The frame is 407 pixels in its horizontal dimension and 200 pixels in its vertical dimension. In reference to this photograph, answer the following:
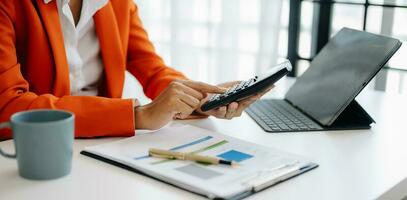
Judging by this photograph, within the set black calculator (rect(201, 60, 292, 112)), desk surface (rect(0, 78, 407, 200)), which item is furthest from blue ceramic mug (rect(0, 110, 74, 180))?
black calculator (rect(201, 60, 292, 112))

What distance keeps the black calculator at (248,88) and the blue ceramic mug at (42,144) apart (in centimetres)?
34

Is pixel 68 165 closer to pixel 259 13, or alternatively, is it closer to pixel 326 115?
pixel 326 115

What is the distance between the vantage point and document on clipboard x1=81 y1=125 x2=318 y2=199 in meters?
0.83

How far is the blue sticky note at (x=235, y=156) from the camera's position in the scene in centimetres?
94

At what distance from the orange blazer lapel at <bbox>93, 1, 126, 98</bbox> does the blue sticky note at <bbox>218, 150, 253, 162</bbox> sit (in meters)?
0.53

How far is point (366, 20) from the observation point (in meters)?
2.04

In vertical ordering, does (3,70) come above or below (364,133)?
above

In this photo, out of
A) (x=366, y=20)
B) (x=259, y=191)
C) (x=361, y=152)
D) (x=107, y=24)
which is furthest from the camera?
(x=366, y=20)

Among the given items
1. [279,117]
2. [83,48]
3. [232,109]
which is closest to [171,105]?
[232,109]

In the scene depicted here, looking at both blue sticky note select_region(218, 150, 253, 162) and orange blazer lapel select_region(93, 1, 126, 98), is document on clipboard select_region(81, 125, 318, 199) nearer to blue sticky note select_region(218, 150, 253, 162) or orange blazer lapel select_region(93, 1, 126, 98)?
blue sticky note select_region(218, 150, 253, 162)

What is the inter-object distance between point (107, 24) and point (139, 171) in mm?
576

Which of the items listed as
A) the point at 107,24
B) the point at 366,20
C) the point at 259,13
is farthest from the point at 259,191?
the point at 259,13

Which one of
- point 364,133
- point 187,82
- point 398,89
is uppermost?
point 187,82

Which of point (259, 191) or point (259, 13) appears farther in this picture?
point (259, 13)
